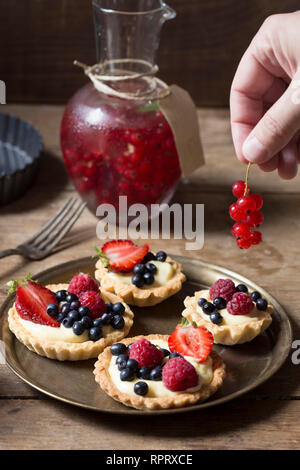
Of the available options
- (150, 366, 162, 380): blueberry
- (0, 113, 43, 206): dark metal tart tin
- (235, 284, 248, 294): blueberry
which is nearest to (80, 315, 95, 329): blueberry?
(150, 366, 162, 380): blueberry

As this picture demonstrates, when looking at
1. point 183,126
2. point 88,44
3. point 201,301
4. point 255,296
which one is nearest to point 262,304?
point 255,296

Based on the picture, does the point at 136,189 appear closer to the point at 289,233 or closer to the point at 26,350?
the point at 289,233

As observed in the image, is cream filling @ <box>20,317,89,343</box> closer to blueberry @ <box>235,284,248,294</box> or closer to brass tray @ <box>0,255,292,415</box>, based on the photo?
brass tray @ <box>0,255,292,415</box>

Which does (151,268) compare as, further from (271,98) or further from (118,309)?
(271,98)

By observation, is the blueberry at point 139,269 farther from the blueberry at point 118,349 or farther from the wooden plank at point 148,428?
the wooden plank at point 148,428
